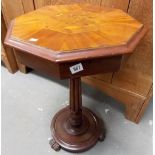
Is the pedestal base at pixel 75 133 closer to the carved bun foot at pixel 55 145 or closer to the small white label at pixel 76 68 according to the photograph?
the carved bun foot at pixel 55 145

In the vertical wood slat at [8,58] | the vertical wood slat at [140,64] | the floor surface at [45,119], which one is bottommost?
the floor surface at [45,119]

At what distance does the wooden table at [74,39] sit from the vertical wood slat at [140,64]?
0.36 feet

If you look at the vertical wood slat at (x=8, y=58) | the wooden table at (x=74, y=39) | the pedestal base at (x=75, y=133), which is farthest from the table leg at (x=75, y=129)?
the vertical wood slat at (x=8, y=58)

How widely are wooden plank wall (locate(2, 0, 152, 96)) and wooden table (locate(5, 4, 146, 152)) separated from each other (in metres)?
0.09

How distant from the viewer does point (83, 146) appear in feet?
3.49

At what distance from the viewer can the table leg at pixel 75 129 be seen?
1.05 meters

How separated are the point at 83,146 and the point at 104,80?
1.38ft

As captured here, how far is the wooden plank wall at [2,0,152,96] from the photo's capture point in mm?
875

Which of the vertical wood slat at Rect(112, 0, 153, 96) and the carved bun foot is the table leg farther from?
the vertical wood slat at Rect(112, 0, 153, 96)

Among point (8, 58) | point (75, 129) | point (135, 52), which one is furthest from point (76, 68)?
point (8, 58)

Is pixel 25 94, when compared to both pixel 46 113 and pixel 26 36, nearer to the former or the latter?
pixel 46 113

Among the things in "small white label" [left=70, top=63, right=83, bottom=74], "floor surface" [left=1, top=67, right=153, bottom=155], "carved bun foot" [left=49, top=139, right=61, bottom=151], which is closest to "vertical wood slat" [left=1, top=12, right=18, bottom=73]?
"floor surface" [left=1, top=67, right=153, bottom=155]

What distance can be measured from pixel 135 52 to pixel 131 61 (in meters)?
0.06

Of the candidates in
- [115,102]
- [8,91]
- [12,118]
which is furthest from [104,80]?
[8,91]
